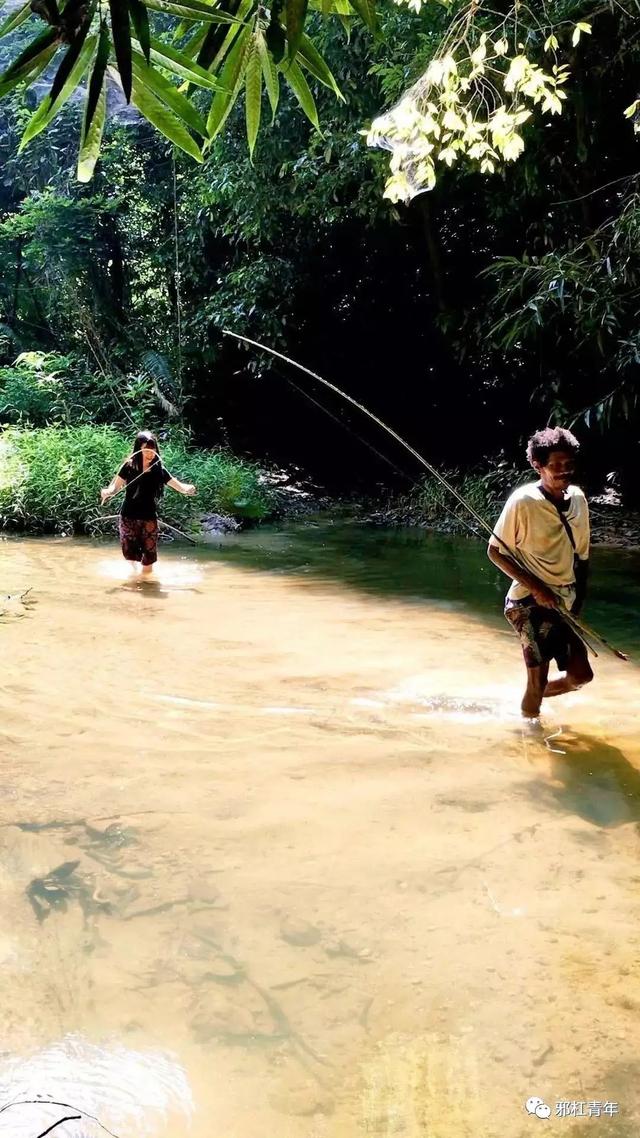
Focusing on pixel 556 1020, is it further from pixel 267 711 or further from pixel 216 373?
pixel 216 373

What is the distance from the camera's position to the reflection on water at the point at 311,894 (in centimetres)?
210

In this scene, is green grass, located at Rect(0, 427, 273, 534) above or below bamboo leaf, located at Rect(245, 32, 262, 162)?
below

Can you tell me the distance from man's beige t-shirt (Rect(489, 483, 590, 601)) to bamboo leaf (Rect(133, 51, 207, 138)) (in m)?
2.62

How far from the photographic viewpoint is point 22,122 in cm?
1666

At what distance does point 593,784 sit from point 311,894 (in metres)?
1.53

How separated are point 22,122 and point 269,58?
17028mm

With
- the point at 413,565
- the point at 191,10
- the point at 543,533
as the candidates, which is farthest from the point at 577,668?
the point at 413,565

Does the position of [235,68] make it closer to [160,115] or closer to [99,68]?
[160,115]

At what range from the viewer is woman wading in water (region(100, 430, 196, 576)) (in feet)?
27.7

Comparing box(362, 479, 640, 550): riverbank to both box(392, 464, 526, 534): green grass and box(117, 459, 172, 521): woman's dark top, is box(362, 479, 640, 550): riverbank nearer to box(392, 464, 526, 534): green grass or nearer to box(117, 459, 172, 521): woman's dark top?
box(392, 464, 526, 534): green grass

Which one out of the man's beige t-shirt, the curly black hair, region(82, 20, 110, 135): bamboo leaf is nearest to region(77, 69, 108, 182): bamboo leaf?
region(82, 20, 110, 135): bamboo leaf

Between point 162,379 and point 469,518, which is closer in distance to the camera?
point 469,518

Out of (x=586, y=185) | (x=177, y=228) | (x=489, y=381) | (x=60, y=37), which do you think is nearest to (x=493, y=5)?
(x=586, y=185)

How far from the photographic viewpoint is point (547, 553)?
4.32 m
